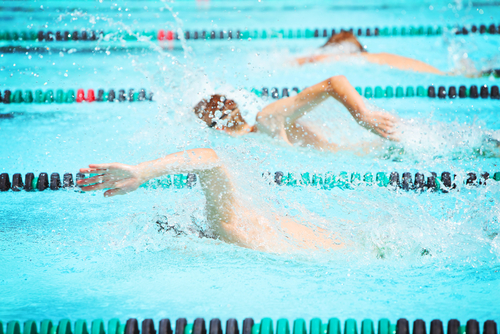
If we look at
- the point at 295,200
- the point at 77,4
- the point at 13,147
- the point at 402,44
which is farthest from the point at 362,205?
the point at 77,4

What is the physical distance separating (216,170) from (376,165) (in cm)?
165

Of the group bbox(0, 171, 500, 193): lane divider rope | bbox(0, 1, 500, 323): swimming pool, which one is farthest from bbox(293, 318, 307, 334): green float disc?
bbox(0, 171, 500, 193): lane divider rope

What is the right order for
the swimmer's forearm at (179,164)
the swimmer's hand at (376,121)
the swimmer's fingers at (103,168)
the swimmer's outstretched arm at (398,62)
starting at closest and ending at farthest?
the swimmer's fingers at (103,168) → the swimmer's forearm at (179,164) → the swimmer's hand at (376,121) → the swimmer's outstretched arm at (398,62)

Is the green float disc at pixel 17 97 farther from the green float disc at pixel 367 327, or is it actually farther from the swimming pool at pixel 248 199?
the green float disc at pixel 367 327

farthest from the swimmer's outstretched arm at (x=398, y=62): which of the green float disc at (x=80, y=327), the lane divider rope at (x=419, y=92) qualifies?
the green float disc at (x=80, y=327)

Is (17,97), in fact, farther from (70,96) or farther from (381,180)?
(381,180)

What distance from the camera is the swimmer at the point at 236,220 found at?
2199 millimetres

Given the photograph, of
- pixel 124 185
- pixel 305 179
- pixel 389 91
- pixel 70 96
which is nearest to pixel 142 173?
pixel 124 185

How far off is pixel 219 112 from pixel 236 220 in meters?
1.24

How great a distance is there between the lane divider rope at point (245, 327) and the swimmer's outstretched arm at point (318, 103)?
1.21 metres

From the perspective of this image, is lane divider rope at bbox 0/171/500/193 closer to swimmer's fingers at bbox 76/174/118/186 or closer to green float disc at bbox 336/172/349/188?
green float disc at bbox 336/172/349/188

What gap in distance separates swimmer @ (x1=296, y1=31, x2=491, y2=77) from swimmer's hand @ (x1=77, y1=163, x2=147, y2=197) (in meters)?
4.08

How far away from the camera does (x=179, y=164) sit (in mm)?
2148

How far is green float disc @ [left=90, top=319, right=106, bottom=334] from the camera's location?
194 cm
